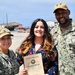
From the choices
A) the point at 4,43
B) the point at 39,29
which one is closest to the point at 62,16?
the point at 39,29

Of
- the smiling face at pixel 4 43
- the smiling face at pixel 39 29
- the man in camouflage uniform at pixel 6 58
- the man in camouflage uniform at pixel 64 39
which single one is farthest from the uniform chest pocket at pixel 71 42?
the smiling face at pixel 4 43

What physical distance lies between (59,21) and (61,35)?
25 centimetres

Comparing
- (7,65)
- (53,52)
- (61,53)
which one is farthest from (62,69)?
(7,65)

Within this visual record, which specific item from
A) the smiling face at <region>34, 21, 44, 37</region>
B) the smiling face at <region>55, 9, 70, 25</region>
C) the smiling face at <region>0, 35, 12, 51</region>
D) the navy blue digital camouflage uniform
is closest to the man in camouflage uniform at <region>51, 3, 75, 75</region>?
the smiling face at <region>55, 9, 70, 25</region>

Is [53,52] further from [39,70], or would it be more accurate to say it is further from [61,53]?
[61,53]

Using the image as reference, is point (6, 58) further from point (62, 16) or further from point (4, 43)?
point (62, 16)

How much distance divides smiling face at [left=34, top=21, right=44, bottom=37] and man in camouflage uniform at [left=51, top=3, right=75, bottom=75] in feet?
2.71

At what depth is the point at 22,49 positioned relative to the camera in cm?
554

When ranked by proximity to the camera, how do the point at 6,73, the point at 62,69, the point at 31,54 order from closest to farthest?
the point at 6,73 < the point at 31,54 < the point at 62,69

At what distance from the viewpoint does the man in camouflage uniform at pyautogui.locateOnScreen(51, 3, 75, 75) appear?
20.4 feet

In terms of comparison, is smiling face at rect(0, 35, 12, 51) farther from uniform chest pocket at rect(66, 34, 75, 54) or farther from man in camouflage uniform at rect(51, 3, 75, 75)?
uniform chest pocket at rect(66, 34, 75, 54)

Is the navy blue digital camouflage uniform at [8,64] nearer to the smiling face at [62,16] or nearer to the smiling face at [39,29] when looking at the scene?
the smiling face at [39,29]

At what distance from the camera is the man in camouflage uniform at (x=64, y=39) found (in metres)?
6.23

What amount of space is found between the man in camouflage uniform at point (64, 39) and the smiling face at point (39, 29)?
83cm
